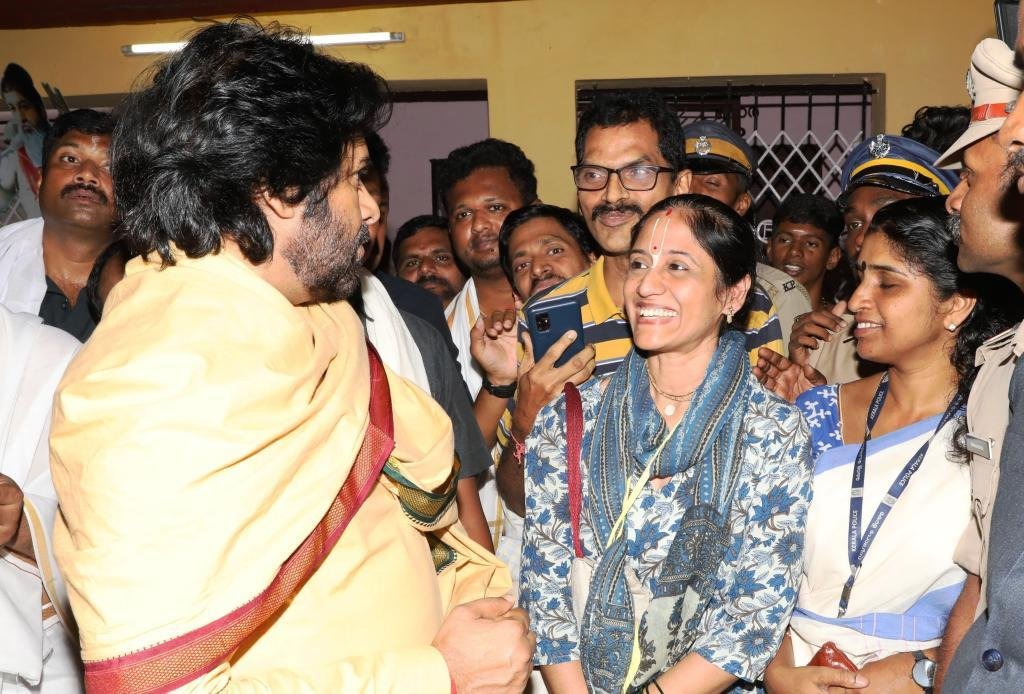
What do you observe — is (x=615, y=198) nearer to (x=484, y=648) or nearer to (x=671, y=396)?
(x=671, y=396)

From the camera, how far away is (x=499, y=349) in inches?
127

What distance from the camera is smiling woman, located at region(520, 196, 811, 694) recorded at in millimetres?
2301

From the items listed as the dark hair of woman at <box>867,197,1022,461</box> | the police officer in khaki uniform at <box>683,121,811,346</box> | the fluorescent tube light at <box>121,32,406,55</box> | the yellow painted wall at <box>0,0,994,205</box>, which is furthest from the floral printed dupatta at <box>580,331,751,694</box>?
the fluorescent tube light at <box>121,32,406,55</box>

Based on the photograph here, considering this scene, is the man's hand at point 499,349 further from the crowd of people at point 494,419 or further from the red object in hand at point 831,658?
the red object in hand at point 831,658

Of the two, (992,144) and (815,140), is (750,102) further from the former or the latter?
(992,144)

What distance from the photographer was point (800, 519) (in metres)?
2.33

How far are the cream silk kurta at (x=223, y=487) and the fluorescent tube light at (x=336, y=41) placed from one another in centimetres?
571

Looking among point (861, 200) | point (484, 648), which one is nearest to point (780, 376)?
point (861, 200)

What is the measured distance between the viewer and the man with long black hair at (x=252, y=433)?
4.42ft

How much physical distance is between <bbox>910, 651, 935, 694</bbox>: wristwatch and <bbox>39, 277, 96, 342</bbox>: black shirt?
283 cm

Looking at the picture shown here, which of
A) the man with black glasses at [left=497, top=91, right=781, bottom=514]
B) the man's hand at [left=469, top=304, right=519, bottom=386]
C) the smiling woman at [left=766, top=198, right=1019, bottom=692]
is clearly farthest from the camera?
the man's hand at [left=469, top=304, right=519, bottom=386]

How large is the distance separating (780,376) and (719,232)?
56cm

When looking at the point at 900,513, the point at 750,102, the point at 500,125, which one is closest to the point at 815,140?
the point at 750,102

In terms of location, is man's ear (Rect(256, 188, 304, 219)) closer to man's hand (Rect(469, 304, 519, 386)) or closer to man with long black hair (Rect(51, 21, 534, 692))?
man with long black hair (Rect(51, 21, 534, 692))
